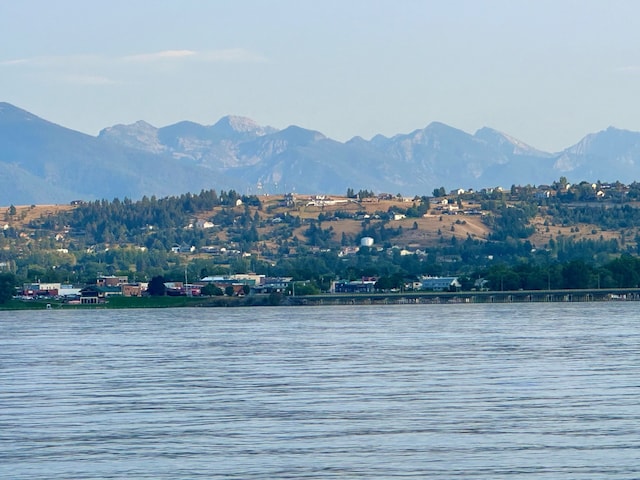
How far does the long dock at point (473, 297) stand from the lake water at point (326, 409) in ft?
273

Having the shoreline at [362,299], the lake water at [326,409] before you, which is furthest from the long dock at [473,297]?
the lake water at [326,409]

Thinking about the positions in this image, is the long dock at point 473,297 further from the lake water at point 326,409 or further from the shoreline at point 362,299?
the lake water at point 326,409

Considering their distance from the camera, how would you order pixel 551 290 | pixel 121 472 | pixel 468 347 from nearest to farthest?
pixel 121 472, pixel 468 347, pixel 551 290

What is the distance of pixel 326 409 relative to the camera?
4306 cm

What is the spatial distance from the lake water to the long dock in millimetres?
83245

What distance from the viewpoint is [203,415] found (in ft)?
139

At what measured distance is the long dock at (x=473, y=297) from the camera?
161000 millimetres

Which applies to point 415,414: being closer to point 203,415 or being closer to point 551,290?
point 203,415

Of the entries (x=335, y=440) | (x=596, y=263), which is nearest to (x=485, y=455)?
(x=335, y=440)

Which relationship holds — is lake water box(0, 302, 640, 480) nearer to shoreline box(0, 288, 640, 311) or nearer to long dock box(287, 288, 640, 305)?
long dock box(287, 288, 640, 305)

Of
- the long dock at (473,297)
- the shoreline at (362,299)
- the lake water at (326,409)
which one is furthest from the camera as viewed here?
the shoreline at (362,299)

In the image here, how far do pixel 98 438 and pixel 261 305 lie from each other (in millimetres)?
130584

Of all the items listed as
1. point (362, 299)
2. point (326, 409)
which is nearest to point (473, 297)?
point (362, 299)

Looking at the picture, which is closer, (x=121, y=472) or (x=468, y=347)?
(x=121, y=472)
